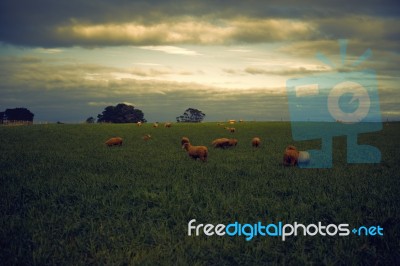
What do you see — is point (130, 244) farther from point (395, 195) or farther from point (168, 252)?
point (395, 195)

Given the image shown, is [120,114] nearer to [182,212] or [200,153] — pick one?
[200,153]

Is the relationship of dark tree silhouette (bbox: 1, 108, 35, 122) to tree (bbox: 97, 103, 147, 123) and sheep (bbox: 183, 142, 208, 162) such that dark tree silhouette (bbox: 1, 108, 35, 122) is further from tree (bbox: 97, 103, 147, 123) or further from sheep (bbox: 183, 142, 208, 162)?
sheep (bbox: 183, 142, 208, 162)

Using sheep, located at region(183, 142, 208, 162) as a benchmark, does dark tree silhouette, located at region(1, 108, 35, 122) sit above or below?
above

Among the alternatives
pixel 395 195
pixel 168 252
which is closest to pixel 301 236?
pixel 168 252

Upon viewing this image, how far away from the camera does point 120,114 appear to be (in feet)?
382

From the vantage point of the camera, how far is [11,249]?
18.8 ft

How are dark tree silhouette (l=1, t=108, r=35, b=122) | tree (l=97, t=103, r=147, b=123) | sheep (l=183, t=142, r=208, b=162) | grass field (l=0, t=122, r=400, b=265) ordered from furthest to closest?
tree (l=97, t=103, r=147, b=123), dark tree silhouette (l=1, t=108, r=35, b=122), sheep (l=183, t=142, r=208, b=162), grass field (l=0, t=122, r=400, b=265)

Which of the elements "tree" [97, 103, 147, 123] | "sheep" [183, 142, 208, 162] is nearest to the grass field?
"sheep" [183, 142, 208, 162]

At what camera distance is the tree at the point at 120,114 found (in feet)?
381

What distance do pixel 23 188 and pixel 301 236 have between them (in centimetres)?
766

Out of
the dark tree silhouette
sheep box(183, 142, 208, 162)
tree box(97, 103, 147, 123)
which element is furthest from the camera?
tree box(97, 103, 147, 123)

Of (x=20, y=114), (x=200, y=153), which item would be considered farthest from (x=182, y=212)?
(x=20, y=114)

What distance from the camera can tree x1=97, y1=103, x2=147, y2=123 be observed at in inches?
4567

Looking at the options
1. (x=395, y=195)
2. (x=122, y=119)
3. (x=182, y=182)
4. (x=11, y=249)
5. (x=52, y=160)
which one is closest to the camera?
(x=11, y=249)
